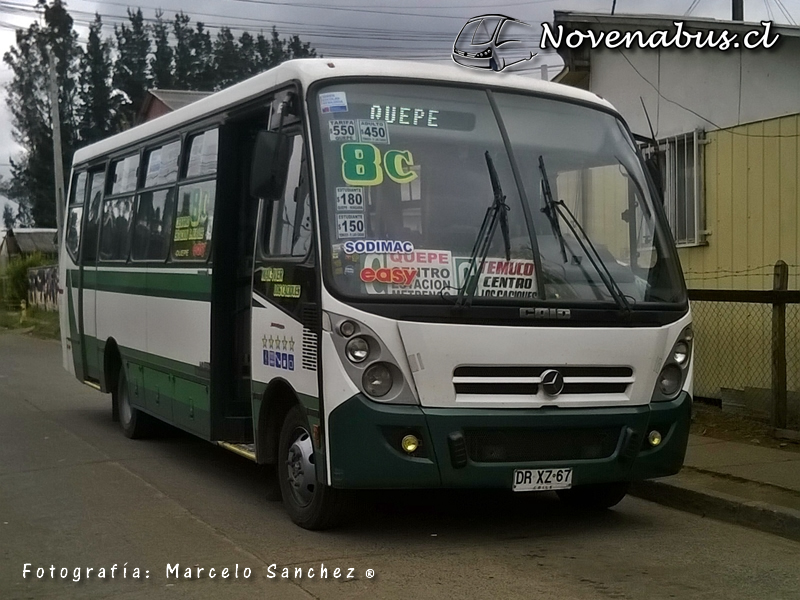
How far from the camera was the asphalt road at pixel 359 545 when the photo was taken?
6277 millimetres

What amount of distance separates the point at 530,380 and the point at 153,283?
14.6 feet

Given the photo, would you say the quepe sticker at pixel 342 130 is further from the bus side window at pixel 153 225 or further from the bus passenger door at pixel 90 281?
the bus passenger door at pixel 90 281

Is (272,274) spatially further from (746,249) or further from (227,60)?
(227,60)

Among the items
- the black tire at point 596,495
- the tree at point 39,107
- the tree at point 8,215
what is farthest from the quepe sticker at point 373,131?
the tree at point 8,215

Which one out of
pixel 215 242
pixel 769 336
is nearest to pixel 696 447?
pixel 769 336

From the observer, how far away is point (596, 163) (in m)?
7.93

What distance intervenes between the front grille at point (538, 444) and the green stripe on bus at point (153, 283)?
2.78 m

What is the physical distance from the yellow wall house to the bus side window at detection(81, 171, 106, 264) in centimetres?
Answer: 579

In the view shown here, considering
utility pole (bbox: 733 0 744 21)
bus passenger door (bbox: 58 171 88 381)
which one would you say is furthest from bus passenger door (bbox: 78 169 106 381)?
utility pole (bbox: 733 0 744 21)

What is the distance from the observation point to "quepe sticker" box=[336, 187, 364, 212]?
7.03 m

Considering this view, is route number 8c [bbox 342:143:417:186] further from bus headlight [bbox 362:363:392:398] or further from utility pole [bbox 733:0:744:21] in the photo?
utility pole [bbox 733:0:744:21]

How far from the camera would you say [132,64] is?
68.1m

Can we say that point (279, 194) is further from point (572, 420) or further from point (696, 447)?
point (696, 447)

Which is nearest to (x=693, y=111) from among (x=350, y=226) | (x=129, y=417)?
(x=129, y=417)
